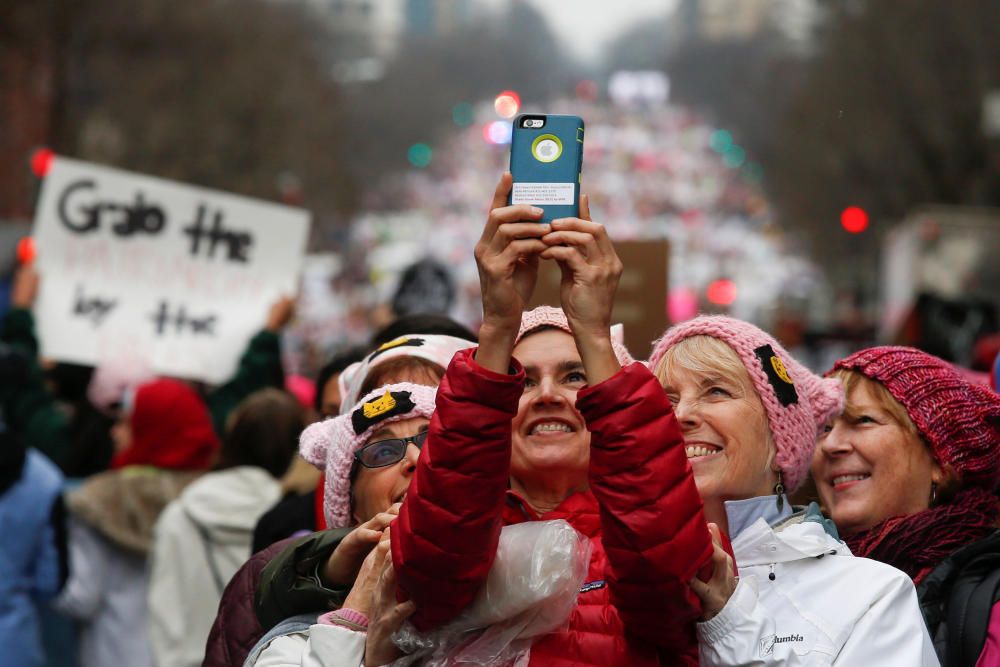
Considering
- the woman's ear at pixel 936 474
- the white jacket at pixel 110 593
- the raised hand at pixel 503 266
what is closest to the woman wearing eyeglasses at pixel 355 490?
the raised hand at pixel 503 266

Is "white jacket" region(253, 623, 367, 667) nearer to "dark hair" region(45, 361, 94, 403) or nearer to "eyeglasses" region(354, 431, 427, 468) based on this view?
"eyeglasses" region(354, 431, 427, 468)

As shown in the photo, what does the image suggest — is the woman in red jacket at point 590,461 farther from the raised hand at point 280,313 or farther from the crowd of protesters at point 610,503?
the raised hand at point 280,313

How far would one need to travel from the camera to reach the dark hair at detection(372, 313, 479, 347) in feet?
14.4

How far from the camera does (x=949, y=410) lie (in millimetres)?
3791

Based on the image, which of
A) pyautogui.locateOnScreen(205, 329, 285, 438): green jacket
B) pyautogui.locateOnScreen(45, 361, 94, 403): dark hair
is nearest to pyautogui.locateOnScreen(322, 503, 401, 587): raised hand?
pyautogui.locateOnScreen(205, 329, 285, 438): green jacket

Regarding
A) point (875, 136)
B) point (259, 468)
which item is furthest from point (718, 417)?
point (875, 136)

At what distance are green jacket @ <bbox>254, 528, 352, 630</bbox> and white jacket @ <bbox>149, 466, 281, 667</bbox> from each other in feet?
7.42

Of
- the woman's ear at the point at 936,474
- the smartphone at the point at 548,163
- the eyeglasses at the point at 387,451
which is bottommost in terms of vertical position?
the woman's ear at the point at 936,474

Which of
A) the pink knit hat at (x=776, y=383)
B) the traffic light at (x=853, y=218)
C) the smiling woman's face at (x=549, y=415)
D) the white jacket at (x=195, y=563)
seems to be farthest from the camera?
the traffic light at (x=853, y=218)

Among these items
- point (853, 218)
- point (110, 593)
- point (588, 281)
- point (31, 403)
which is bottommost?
point (110, 593)

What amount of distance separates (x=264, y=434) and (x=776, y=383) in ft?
9.52

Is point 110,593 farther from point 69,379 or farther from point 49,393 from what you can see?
point 69,379

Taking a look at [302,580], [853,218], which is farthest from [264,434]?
[853,218]

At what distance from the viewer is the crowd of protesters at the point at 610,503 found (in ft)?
8.86
